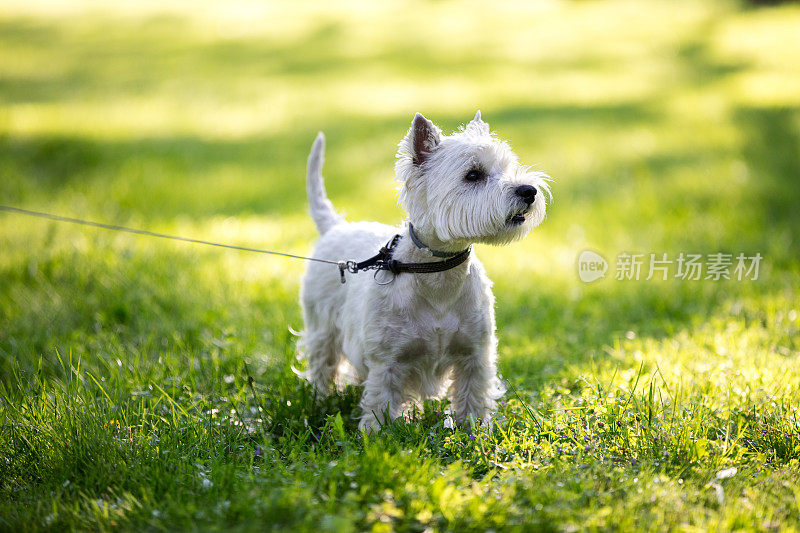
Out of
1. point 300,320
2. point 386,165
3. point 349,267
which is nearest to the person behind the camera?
point 349,267

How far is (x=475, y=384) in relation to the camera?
3.98 meters

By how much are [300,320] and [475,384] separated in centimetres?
229

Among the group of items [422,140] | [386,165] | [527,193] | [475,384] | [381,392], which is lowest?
[381,392]

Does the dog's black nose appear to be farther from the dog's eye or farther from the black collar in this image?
the black collar

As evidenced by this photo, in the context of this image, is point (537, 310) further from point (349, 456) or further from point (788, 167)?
point (788, 167)

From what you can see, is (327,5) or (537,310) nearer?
(537,310)

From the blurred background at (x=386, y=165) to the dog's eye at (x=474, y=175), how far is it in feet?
5.50

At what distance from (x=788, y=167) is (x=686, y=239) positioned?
3.45 meters

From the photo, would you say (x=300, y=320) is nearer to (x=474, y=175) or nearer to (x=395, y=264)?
(x=395, y=264)

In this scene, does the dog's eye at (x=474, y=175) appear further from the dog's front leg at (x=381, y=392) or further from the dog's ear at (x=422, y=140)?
the dog's front leg at (x=381, y=392)

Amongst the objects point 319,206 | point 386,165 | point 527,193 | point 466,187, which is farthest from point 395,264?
point 386,165

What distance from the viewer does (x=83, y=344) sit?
5230mm

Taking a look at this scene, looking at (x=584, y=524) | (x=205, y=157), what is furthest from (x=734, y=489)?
(x=205, y=157)

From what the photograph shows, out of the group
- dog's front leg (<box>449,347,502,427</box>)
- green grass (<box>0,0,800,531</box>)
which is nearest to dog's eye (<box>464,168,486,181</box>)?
dog's front leg (<box>449,347,502,427</box>)
